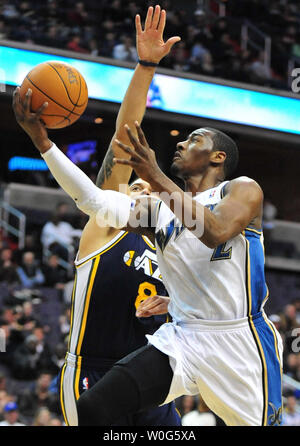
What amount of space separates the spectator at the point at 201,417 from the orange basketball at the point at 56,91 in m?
6.26

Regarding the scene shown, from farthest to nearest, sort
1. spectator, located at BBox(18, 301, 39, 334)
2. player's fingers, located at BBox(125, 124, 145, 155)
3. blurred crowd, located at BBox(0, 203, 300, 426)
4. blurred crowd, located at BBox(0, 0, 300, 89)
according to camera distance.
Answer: blurred crowd, located at BBox(0, 0, 300, 89), spectator, located at BBox(18, 301, 39, 334), blurred crowd, located at BBox(0, 203, 300, 426), player's fingers, located at BBox(125, 124, 145, 155)

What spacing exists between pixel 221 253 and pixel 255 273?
207mm

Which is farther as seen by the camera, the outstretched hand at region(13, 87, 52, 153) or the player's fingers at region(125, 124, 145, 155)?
the outstretched hand at region(13, 87, 52, 153)

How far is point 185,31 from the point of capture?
17.5 m

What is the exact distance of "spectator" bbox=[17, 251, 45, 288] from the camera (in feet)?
42.5

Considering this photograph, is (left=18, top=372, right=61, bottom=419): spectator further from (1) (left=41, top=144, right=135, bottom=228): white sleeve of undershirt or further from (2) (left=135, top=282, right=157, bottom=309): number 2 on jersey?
(1) (left=41, top=144, right=135, bottom=228): white sleeve of undershirt

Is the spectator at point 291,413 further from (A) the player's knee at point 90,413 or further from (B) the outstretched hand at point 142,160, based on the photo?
(B) the outstretched hand at point 142,160

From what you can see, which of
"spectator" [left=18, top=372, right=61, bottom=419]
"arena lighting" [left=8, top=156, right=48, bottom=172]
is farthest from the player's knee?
"arena lighting" [left=8, top=156, right=48, bottom=172]

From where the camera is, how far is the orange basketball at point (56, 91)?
398 cm

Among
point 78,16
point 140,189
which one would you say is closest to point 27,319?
point 140,189

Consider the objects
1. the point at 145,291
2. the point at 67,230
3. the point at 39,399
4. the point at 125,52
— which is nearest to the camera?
the point at 145,291

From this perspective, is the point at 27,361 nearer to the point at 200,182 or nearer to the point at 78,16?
the point at 200,182

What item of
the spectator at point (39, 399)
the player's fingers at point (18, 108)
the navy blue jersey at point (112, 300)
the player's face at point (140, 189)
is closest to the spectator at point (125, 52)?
the spectator at point (39, 399)
